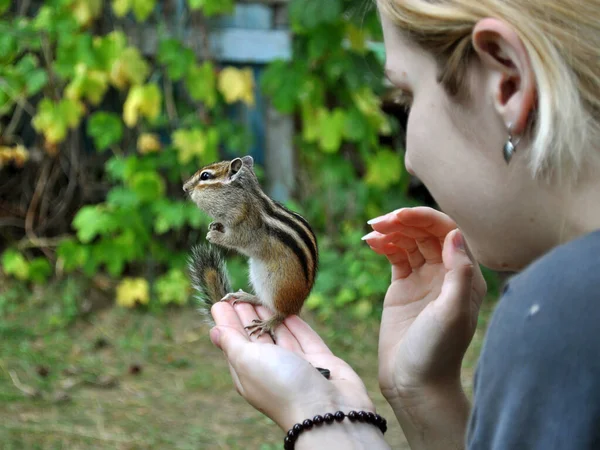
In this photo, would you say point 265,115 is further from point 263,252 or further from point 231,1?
point 263,252

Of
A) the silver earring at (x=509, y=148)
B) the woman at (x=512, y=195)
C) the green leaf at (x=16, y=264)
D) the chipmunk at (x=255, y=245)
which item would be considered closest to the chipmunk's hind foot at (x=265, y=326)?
the chipmunk at (x=255, y=245)

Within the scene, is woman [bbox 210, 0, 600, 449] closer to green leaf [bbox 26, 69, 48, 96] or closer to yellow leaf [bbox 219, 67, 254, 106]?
yellow leaf [bbox 219, 67, 254, 106]

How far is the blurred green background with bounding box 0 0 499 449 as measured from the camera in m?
3.39

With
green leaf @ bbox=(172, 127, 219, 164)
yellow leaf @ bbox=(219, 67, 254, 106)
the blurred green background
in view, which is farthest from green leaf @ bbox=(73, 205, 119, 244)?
yellow leaf @ bbox=(219, 67, 254, 106)

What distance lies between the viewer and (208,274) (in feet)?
4.57

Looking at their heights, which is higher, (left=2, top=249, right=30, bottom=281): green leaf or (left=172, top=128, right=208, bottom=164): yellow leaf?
(left=172, top=128, right=208, bottom=164): yellow leaf

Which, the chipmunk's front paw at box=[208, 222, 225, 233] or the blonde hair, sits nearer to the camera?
the blonde hair

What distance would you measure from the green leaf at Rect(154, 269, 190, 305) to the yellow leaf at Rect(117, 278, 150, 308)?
0.21 feet

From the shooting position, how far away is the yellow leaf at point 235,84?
3.51 metres

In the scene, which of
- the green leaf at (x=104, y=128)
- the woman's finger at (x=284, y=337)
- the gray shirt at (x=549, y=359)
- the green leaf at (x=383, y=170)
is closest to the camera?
the gray shirt at (x=549, y=359)

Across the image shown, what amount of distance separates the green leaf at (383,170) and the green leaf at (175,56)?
0.91m

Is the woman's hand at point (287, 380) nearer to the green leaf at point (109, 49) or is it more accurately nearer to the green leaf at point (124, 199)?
the green leaf at point (124, 199)

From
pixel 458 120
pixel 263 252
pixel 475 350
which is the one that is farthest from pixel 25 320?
pixel 458 120

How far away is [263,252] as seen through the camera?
1.43 m
